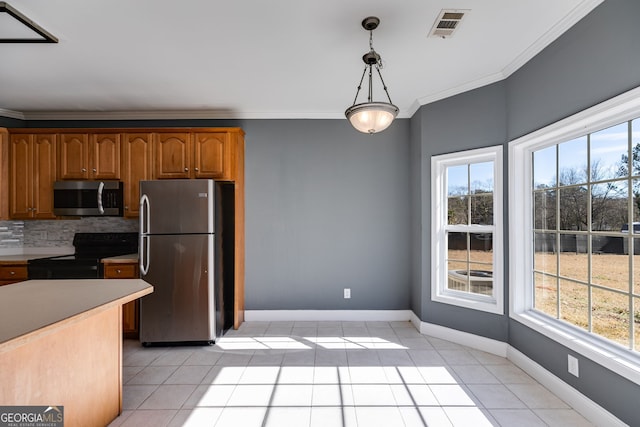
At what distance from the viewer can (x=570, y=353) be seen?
7.54 feet

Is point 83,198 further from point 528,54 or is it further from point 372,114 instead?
point 528,54

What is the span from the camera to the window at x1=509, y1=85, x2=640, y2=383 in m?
1.95

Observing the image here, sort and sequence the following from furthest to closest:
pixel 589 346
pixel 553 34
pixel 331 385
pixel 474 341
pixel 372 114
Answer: pixel 474 341 → pixel 331 385 → pixel 553 34 → pixel 372 114 → pixel 589 346

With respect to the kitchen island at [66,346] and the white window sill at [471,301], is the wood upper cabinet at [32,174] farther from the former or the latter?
the white window sill at [471,301]

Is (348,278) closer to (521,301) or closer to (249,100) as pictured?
(521,301)

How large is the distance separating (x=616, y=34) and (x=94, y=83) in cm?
409

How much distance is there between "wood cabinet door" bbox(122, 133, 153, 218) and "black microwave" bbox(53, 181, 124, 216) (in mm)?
127

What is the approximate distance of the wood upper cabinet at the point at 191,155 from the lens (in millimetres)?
3762

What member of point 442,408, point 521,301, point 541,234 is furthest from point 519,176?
point 442,408

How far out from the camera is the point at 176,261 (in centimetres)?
341

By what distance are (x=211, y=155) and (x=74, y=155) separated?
1.55 metres

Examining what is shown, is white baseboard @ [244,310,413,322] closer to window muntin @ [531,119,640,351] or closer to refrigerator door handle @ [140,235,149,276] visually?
refrigerator door handle @ [140,235,149,276]

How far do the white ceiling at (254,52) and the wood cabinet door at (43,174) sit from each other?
1.49 ft

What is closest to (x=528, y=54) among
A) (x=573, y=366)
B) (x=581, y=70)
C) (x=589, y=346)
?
(x=581, y=70)
